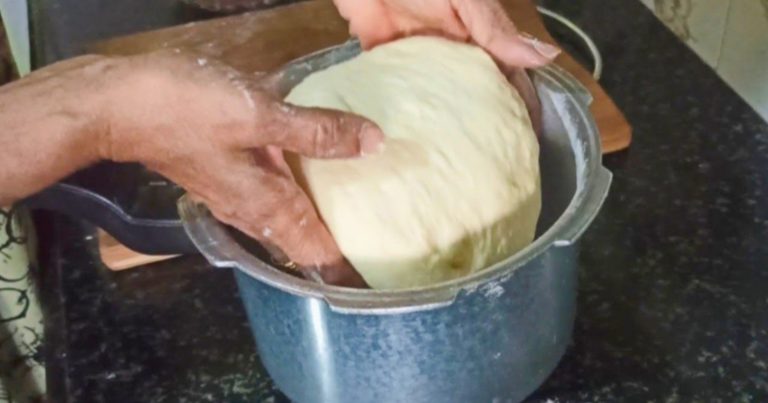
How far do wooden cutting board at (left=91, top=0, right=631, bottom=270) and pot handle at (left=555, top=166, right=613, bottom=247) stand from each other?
1.10ft

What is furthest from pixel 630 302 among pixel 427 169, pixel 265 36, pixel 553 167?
pixel 265 36

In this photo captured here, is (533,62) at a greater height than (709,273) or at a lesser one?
greater

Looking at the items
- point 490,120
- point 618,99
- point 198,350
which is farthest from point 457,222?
point 618,99

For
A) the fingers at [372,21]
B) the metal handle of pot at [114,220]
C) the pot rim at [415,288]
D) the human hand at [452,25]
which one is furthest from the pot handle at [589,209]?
the metal handle of pot at [114,220]

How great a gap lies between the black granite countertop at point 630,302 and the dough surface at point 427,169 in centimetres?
12

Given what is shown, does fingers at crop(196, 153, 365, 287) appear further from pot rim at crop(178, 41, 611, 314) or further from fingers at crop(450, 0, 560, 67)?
fingers at crop(450, 0, 560, 67)

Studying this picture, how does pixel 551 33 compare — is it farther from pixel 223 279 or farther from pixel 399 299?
pixel 399 299

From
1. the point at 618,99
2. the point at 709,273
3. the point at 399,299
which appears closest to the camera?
the point at 399,299

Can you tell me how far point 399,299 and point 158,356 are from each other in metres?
0.27

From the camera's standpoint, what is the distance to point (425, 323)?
0.52 m

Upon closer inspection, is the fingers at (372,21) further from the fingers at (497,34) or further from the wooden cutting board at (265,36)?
the wooden cutting board at (265,36)

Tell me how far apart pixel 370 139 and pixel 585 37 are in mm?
490

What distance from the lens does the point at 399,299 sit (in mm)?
501

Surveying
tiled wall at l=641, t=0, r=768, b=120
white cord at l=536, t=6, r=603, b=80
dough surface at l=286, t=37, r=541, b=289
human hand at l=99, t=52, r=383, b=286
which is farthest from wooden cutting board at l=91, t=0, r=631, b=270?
human hand at l=99, t=52, r=383, b=286
